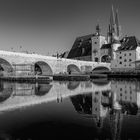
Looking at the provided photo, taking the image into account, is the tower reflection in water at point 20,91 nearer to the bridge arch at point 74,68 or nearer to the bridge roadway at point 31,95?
the bridge roadway at point 31,95

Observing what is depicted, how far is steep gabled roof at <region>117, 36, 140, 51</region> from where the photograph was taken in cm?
5236

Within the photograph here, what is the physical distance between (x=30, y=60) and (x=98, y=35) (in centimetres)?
3211

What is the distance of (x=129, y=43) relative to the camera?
178 ft

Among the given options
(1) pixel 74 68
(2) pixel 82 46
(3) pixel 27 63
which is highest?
(2) pixel 82 46

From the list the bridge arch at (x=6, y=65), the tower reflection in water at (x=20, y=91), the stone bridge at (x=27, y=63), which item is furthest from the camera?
the stone bridge at (x=27, y=63)

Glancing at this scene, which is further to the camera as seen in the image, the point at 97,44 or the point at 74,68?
the point at 97,44

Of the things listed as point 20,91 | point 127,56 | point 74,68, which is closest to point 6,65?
point 20,91

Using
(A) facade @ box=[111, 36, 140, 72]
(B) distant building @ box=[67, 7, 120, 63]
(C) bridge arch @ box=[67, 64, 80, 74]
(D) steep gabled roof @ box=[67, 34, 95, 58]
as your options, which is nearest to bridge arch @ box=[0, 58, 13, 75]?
(C) bridge arch @ box=[67, 64, 80, 74]

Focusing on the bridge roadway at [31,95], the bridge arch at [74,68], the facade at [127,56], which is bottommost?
the bridge roadway at [31,95]

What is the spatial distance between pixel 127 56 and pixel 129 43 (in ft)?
12.4

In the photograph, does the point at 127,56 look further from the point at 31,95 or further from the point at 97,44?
the point at 31,95

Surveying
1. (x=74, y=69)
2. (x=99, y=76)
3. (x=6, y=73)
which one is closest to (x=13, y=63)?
(x=6, y=73)

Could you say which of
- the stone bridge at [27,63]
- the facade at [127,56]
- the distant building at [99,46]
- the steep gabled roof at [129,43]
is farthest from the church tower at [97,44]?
the stone bridge at [27,63]

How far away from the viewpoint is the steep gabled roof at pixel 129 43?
172 ft
